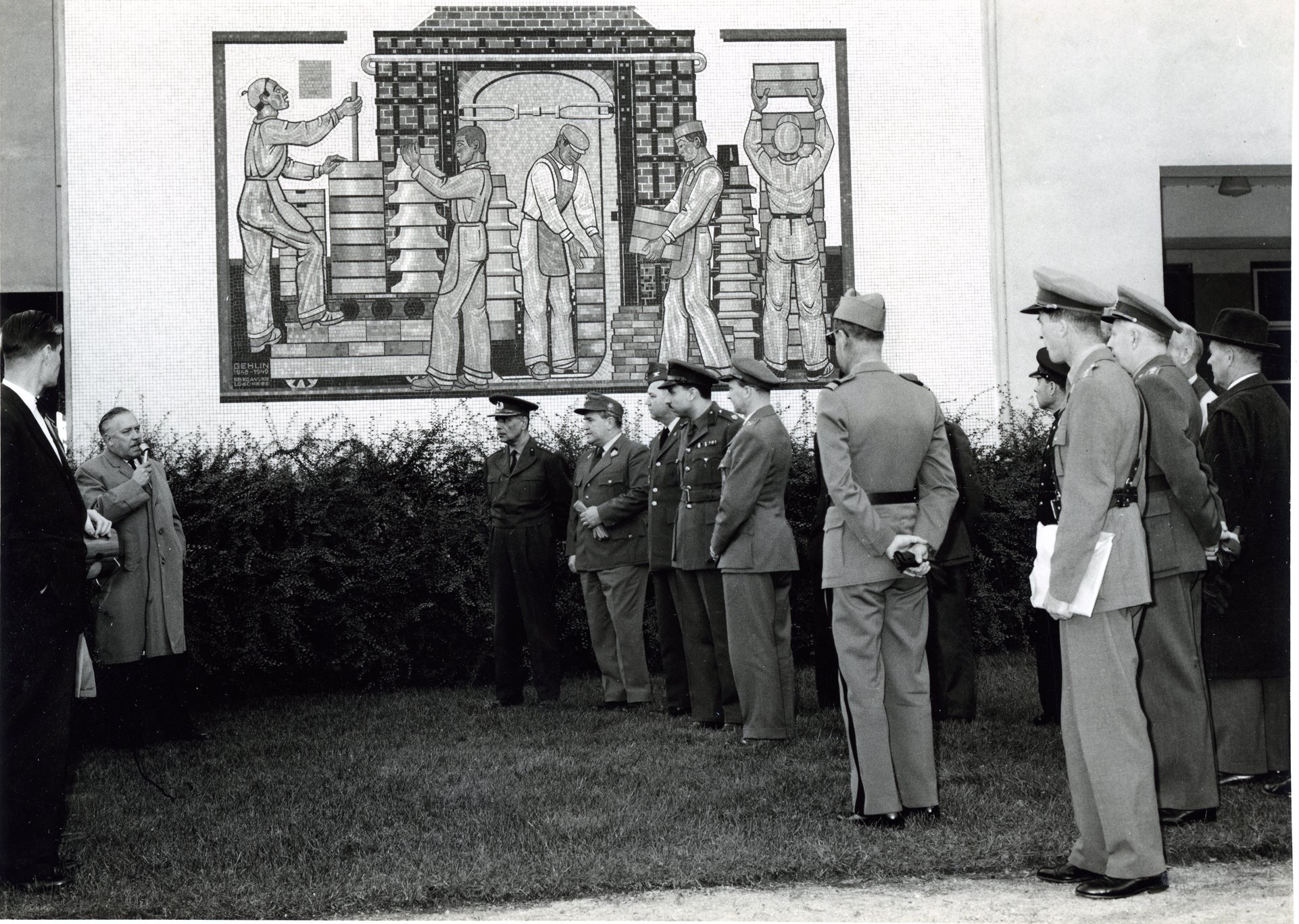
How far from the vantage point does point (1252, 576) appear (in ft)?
20.1

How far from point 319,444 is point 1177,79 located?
27.8 feet

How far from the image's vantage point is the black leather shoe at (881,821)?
5270 millimetres

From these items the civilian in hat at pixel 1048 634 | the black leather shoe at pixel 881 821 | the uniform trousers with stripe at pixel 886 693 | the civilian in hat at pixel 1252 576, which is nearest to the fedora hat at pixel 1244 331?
the civilian in hat at pixel 1252 576

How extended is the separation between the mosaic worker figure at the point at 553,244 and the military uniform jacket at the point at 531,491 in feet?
7.83

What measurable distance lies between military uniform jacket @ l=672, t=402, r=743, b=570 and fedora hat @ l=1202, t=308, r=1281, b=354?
2.78m

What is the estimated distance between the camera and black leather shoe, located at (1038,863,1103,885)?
4.42 metres

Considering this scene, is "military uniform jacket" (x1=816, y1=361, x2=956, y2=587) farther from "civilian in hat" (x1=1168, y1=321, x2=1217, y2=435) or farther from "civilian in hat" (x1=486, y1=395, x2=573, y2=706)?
"civilian in hat" (x1=486, y1=395, x2=573, y2=706)

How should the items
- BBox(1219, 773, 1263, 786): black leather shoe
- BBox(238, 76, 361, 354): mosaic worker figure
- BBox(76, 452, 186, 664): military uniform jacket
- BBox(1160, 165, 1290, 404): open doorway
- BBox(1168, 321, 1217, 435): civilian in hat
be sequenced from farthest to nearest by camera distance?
BBox(1160, 165, 1290, 404): open doorway → BBox(238, 76, 361, 354): mosaic worker figure → BBox(76, 452, 186, 664): military uniform jacket → BBox(1168, 321, 1217, 435): civilian in hat → BBox(1219, 773, 1263, 786): black leather shoe

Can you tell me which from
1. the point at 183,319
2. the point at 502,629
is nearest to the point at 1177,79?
the point at 502,629

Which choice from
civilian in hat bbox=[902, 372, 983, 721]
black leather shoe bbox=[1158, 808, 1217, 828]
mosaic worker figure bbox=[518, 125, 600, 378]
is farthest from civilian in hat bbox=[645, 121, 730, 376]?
black leather shoe bbox=[1158, 808, 1217, 828]

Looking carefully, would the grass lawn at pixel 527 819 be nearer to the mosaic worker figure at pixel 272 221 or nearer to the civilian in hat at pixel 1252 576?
the civilian in hat at pixel 1252 576

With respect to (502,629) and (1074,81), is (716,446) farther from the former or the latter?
(1074,81)

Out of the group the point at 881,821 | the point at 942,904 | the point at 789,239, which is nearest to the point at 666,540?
the point at 881,821

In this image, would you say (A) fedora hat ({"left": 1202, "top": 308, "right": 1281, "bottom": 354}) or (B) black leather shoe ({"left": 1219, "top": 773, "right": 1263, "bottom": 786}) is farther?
(A) fedora hat ({"left": 1202, "top": 308, "right": 1281, "bottom": 354})
